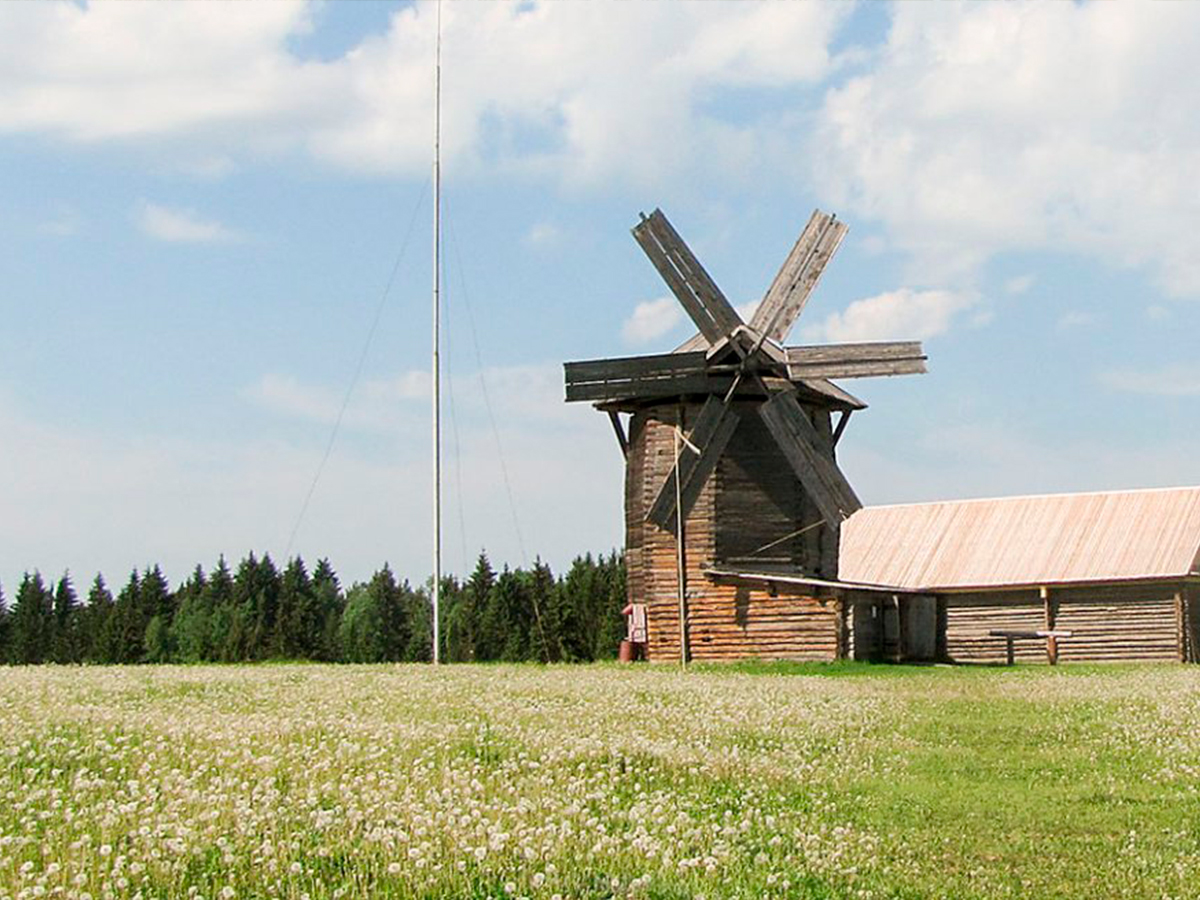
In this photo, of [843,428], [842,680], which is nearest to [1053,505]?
[843,428]

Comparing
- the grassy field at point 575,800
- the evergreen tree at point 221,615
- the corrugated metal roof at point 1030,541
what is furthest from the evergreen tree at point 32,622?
the grassy field at point 575,800

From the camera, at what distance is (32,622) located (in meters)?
120

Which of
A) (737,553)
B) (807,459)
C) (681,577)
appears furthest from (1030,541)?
(681,577)

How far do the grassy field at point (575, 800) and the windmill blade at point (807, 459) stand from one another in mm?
23060

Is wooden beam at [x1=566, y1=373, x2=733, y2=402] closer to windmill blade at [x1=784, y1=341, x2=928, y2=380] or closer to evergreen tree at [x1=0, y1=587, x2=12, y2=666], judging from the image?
windmill blade at [x1=784, y1=341, x2=928, y2=380]

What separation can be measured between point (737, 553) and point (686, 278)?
30.7 ft

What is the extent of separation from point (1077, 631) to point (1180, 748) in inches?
1636

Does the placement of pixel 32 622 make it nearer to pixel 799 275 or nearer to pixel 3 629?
pixel 3 629

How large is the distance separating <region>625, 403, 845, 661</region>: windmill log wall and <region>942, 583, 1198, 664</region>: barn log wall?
12806 mm

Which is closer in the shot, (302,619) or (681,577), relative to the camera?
(681,577)

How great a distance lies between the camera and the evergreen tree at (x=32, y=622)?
118 metres

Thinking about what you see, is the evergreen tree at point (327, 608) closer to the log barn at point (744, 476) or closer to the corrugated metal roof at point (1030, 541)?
the corrugated metal roof at point (1030, 541)

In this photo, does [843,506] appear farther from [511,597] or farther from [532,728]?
[511,597]

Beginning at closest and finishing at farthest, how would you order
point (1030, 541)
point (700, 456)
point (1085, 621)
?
1. point (700, 456)
2. point (1085, 621)
3. point (1030, 541)
